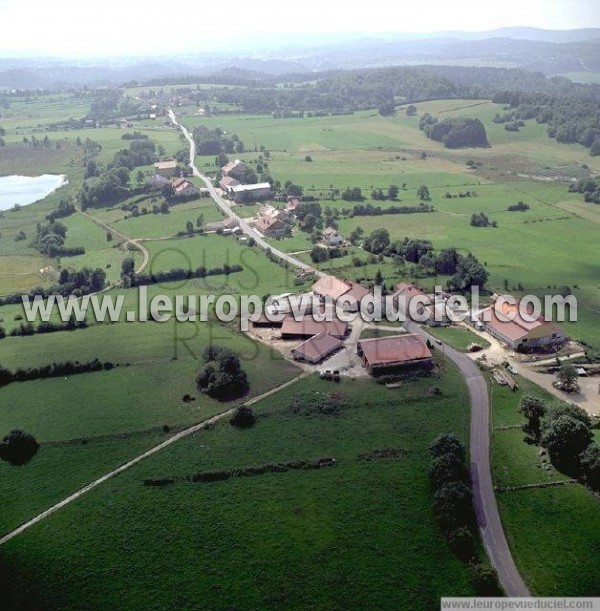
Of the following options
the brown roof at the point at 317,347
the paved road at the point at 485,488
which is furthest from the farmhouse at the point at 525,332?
the brown roof at the point at 317,347

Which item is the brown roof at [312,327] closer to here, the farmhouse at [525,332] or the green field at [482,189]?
the green field at [482,189]

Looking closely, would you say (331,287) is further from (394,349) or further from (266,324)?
(394,349)

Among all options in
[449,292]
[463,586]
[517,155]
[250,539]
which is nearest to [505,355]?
[449,292]

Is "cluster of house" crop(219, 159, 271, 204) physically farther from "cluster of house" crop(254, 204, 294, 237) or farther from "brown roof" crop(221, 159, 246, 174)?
"cluster of house" crop(254, 204, 294, 237)

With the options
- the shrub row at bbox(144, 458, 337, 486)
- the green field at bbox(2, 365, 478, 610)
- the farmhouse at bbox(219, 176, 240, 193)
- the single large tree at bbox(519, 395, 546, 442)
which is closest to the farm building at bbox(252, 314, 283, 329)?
the green field at bbox(2, 365, 478, 610)

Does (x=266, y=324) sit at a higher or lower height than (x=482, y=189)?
lower

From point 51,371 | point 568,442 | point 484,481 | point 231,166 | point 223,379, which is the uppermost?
point 231,166

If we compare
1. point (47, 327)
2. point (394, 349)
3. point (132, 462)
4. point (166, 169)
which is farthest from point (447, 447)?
point (166, 169)
